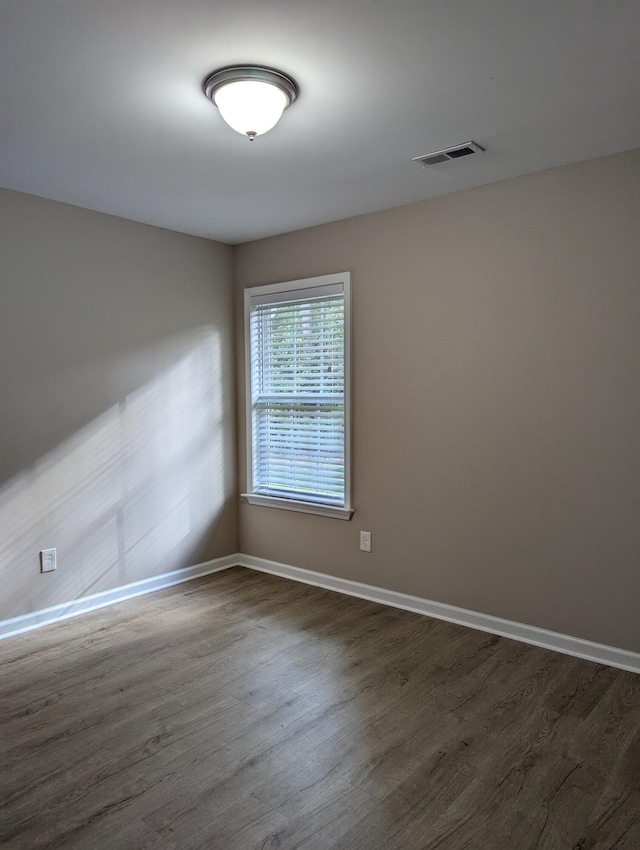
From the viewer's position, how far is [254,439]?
4.51m

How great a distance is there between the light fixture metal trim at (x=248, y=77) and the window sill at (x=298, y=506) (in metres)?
2.54

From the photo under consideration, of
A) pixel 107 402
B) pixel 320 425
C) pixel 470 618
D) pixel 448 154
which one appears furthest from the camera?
pixel 320 425

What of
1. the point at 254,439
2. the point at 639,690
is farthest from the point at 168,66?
the point at 639,690

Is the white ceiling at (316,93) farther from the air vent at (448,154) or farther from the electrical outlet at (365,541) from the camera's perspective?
the electrical outlet at (365,541)

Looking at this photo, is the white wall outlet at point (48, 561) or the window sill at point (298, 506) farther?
the window sill at point (298, 506)

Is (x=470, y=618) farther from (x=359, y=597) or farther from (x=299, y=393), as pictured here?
(x=299, y=393)

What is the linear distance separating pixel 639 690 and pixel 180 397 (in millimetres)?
3170

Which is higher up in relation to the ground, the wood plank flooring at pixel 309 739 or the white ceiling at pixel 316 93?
the white ceiling at pixel 316 93

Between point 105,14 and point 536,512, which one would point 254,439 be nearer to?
point 536,512

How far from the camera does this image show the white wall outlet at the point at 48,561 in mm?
3439

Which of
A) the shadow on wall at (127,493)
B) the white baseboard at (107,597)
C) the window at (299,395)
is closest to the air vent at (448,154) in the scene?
the window at (299,395)

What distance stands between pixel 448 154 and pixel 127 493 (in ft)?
9.02

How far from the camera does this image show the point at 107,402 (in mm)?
3738

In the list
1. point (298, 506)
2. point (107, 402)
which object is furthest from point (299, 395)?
point (107, 402)
